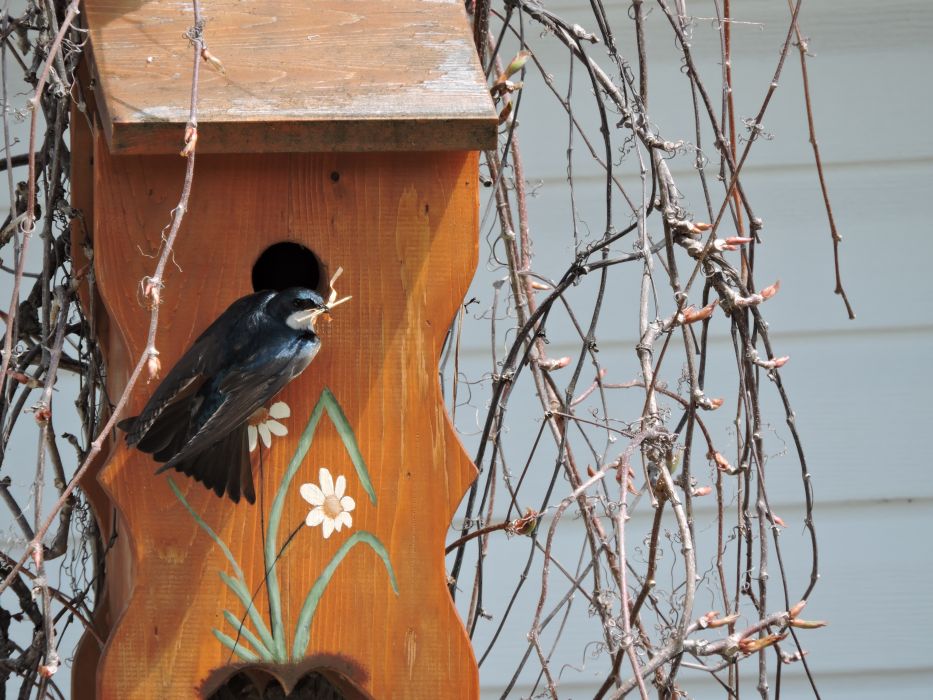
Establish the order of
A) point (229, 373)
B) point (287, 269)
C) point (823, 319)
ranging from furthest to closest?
point (823, 319) → point (287, 269) → point (229, 373)

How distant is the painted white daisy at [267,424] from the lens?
1287 mm

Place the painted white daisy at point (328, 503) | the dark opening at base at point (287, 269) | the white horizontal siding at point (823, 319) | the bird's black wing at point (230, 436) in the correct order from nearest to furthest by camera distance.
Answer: the bird's black wing at point (230, 436) → the painted white daisy at point (328, 503) → the dark opening at base at point (287, 269) → the white horizontal siding at point (823, 319)

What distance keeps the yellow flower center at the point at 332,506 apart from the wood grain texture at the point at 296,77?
0.35 meters

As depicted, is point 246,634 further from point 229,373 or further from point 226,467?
point 229,373

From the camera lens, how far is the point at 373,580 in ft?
4.31

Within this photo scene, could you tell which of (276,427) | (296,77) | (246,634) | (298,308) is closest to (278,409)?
(276,427)

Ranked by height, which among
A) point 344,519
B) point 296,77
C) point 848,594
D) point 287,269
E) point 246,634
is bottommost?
point 848,594

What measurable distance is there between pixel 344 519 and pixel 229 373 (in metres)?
0.20

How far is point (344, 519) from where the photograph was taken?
51.4 inches

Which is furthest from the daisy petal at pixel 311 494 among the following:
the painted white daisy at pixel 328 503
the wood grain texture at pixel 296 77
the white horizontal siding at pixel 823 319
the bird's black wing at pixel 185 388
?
the white horizontal siding at pixel 823 319

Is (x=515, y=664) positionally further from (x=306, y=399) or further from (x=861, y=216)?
(x=306, y=399)

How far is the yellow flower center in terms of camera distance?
1.30m

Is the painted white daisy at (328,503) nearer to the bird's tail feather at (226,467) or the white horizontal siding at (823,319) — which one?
the bird's tail feather at (226,467)

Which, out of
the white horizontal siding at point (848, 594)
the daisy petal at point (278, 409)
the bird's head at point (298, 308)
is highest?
the bird's head at point (298, 308)
